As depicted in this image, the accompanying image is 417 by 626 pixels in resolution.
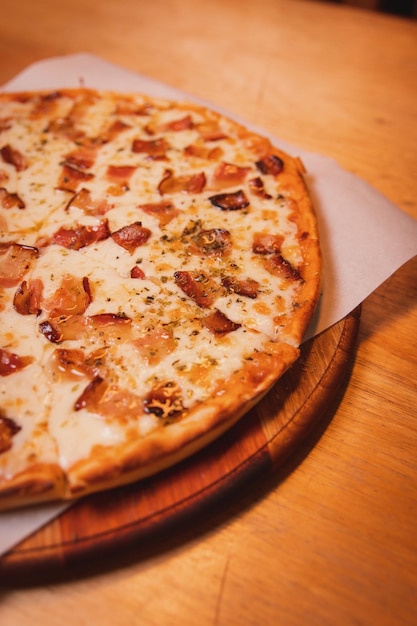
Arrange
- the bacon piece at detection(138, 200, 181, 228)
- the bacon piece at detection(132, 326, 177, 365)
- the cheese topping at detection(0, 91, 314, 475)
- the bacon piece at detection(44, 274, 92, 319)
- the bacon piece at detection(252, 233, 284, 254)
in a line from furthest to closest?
the bacon piece at detection(138, 200, 181, 228) < the bacon piece at detection(252, 233, 284, 254) < the bacon piece at detection(44, 274, 92, 319) < the bacon piece at detection(132, 326, 177, 365) < the cheese topping at detection(0, 91, 314, 475)

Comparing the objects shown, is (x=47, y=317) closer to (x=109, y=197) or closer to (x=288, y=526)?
(x=109, y=197)

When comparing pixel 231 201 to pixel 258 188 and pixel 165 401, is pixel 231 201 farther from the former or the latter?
pixel 165 401

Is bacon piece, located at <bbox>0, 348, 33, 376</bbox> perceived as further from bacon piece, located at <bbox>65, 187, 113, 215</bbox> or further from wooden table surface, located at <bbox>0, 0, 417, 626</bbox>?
bacon piece, located at <bbox>65, 187, 113, 215</bbox>

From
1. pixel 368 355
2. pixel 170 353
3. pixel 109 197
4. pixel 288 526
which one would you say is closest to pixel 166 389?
pixel 170 353

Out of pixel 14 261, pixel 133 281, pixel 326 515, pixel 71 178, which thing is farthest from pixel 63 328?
pixel 326 515

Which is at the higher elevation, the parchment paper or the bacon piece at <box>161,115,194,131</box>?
the bacon piece at <box>161,115,194,131</box>

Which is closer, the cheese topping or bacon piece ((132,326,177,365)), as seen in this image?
the cheese topping

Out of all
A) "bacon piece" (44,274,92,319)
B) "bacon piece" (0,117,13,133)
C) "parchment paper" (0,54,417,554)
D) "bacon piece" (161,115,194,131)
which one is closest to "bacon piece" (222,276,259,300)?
"parchment paper" (0,54,417,554)
